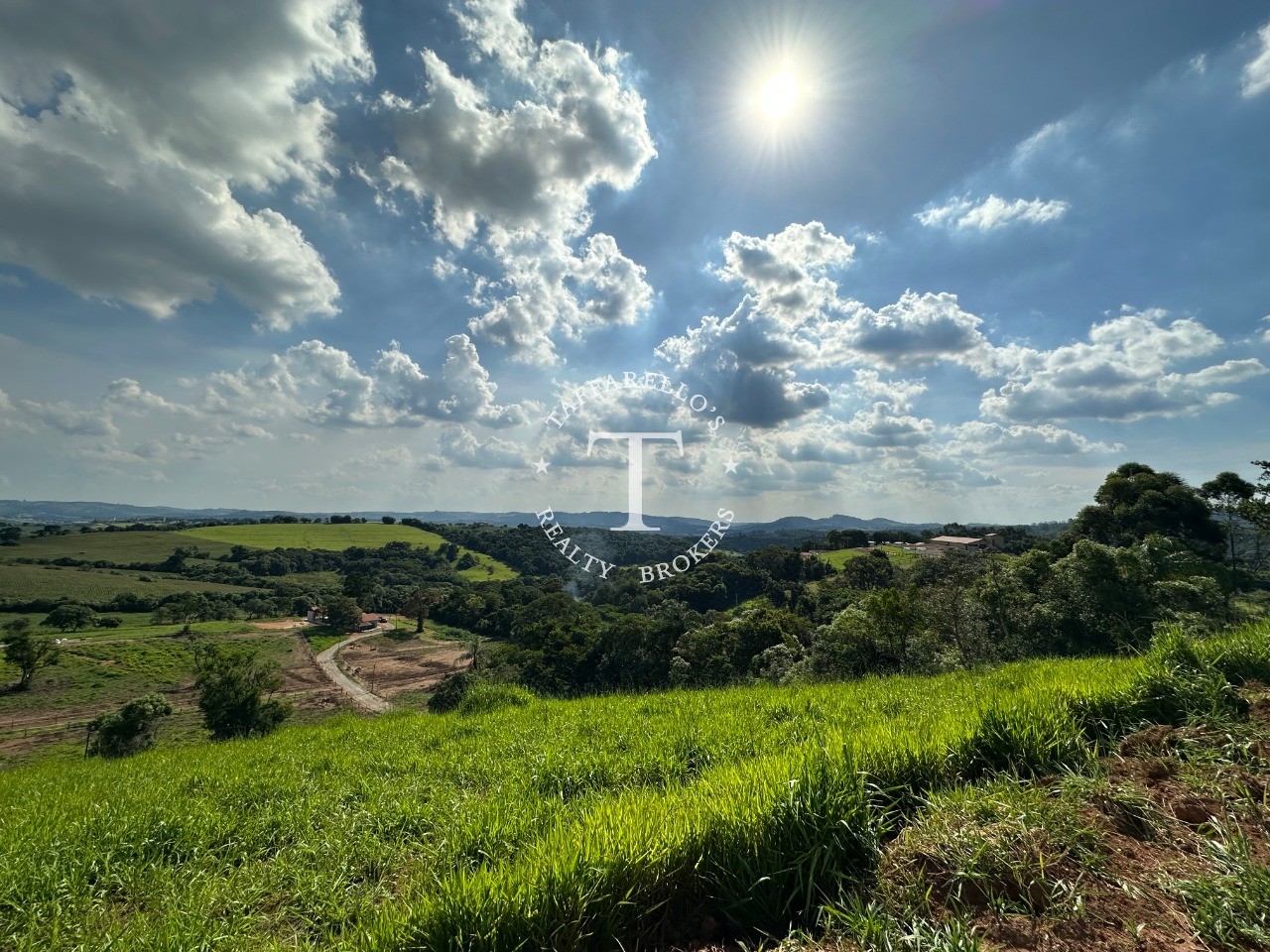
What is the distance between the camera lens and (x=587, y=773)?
5484 millimetres

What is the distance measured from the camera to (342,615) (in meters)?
110

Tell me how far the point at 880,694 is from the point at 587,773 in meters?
5.11

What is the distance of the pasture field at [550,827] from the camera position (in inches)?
102

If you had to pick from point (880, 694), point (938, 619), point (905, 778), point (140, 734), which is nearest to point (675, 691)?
point (880, 694)

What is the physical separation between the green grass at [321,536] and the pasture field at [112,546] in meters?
6.23

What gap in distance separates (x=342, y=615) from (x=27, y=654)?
4720 centimetres

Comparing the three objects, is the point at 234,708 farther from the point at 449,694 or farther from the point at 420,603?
the point at 420,603

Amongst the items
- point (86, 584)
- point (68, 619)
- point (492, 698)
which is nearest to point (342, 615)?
point (68, 619)

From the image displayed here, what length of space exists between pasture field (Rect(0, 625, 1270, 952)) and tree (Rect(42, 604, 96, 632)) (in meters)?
129

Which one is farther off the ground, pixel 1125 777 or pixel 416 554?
pixel 1125 777

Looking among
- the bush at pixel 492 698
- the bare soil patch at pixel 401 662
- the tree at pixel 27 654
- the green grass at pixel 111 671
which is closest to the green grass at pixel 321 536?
the bare soil patch at pixel 401 662

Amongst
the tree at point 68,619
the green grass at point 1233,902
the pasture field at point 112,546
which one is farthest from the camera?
the pasture field at point 112,546

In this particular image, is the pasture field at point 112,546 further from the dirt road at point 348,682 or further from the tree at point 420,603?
the dirt road at point 348,682

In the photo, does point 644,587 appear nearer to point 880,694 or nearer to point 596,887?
point 880,694
